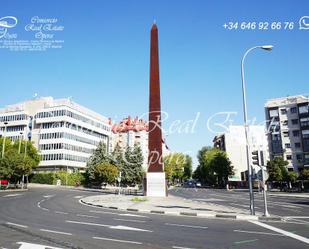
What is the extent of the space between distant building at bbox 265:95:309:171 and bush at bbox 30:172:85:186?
47.7 meters

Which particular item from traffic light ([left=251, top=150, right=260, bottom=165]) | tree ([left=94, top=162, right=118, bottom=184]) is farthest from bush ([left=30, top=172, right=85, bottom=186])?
traffic light ([left=251, top=150, right=260, bottom=165])

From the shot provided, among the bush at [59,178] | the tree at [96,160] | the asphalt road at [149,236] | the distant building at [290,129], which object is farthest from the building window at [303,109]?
the asphalt road at [149,236]

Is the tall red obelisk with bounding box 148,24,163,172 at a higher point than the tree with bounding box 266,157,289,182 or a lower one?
higher

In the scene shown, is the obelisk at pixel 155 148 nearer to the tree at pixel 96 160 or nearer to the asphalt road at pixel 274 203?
the asphalt road at pixel 274 203

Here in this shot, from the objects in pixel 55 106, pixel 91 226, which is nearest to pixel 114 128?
pixel 55 106

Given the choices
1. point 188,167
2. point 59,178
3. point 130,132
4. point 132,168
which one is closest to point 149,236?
point 132,168

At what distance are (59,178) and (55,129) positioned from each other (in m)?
13.0

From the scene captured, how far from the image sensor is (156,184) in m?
37.1

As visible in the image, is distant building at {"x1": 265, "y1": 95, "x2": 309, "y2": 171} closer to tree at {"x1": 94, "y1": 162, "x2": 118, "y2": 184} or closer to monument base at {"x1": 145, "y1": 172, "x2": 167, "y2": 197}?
tree at {"x1": 94, "y1": 162, "x2": 118, "y2": 184}

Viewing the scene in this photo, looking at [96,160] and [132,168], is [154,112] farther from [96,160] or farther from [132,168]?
[132,168]

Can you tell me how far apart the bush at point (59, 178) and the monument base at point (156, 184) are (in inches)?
1581

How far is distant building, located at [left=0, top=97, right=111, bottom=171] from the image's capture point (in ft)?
252

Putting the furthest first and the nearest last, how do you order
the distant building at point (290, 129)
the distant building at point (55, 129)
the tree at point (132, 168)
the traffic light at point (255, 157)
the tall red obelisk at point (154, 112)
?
the distant building at point (55, 129) < the tree at point (132, 168) < the distant building at point (290, 129) < the tall red obelisk at point (154, 112) < the traffic light at point (255, 157)

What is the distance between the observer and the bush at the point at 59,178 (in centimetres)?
7194
